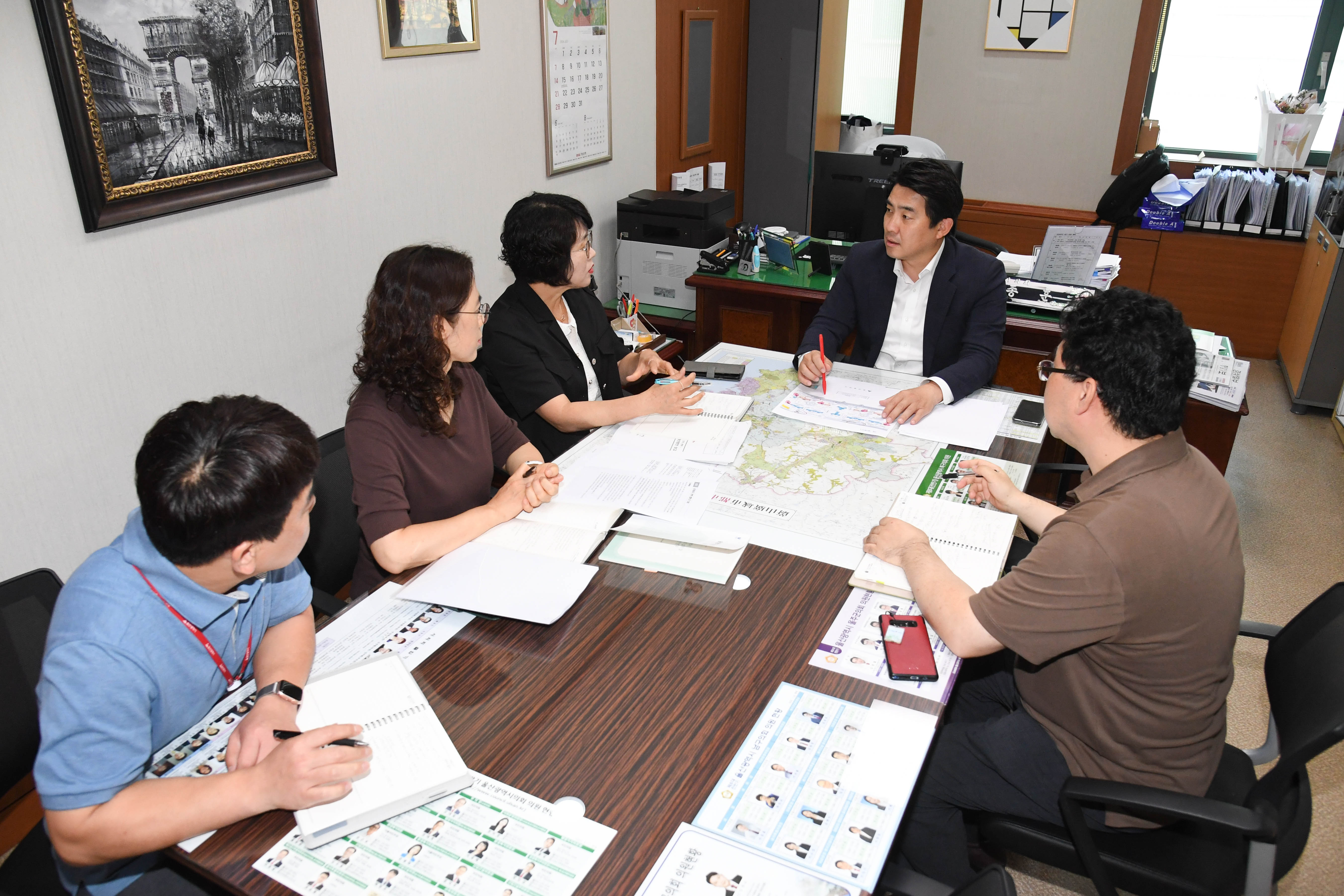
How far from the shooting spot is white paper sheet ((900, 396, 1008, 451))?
7.29 feet

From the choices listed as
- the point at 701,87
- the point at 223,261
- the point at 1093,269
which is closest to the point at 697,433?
the point at 223,261

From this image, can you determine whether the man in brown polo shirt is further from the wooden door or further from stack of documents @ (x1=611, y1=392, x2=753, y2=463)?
the wooden door

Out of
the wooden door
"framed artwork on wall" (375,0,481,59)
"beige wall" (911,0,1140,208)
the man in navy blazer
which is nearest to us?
the man in navy blazer

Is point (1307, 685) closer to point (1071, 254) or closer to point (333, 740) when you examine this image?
point (333, 740)

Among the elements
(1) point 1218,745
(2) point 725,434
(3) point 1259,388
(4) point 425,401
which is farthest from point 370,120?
(3) point 1259,388

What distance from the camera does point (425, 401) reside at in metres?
1.84

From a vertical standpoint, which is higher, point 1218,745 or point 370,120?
point 370,120

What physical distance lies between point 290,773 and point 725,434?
1.32 metres

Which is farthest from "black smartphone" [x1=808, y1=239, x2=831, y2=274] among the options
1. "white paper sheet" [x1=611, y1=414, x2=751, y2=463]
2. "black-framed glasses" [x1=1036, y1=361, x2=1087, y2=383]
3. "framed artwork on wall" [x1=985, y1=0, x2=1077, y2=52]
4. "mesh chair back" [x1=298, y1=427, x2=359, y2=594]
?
"framed artwork on wall" [x1=985, y1=0, x2=1077, y2=52]

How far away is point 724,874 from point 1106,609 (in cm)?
76

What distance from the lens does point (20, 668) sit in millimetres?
1523

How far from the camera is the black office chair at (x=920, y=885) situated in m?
1.10

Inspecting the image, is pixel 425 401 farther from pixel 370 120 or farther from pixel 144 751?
pixel 370 120

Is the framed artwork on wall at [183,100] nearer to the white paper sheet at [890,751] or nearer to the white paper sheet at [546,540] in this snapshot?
the white paper sheet at [546,540]
